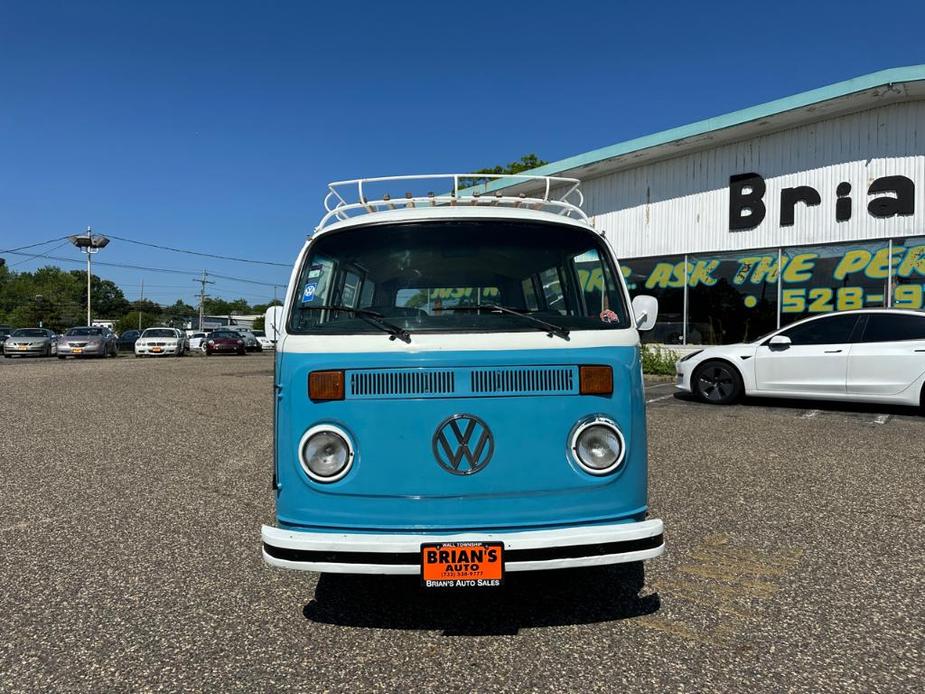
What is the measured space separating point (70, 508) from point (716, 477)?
5362 mm

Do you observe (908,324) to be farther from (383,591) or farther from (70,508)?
(70,508)

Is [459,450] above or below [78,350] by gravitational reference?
below

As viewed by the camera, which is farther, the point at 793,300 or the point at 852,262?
the point at 793,300

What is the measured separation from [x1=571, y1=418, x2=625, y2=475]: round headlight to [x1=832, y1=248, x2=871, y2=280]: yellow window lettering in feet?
41.1

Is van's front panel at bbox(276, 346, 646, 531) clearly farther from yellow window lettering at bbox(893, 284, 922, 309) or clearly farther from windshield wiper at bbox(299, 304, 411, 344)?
yellow window lettering at bbox(893, 284, 922, 309)

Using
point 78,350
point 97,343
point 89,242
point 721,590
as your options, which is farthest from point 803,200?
point 89,242

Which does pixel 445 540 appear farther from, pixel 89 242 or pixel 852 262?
pixel 89 242

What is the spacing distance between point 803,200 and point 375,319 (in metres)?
13.4

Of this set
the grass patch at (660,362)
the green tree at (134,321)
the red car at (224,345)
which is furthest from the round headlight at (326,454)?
the green tree at (134,321)

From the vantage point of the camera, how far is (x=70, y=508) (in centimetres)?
527

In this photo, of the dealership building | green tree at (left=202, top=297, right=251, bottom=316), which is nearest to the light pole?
the dealership building

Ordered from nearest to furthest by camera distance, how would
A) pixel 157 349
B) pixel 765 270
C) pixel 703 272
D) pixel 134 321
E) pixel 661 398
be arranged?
1. pixel 661 398
2. pixel 765 270
3. pixel 703 272
4. pixel 157 349
5. pixel 134 321

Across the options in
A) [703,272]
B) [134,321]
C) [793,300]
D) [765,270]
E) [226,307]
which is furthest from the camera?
[226,307]

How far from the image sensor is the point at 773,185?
1451cm
